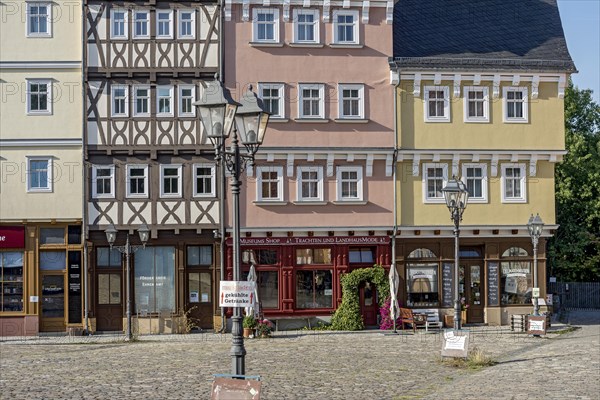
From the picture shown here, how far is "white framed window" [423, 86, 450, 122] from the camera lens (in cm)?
3944

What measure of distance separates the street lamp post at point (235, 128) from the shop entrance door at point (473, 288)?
25.4 meters

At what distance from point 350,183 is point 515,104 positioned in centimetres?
673

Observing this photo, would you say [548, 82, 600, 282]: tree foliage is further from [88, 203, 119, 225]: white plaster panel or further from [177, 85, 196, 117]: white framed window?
[88, 203, 119, 225]: white plaster panel

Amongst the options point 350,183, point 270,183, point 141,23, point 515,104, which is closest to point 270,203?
point 270,183

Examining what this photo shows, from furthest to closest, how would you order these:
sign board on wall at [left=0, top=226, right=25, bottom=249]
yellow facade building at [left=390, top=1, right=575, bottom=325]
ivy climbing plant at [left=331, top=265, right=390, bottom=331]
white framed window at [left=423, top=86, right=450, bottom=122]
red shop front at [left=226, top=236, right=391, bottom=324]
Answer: white framed window at [left=423, top=86, right=450, bottom=122], yellow facade building at [left=390, top=1, right=575, bottom=325], red shop front at [left=226, top=236, right=391, bottom=324], ivy climbing plant at [left=331, top=265, right=390, bottom=331], sign board on wall at [left=0, top=226, right=25, bottom=249]

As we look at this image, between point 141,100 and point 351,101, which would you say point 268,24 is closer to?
point 351,101

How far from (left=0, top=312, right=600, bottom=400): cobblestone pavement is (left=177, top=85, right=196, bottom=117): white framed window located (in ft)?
25.9

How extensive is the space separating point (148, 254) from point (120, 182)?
2.67 m

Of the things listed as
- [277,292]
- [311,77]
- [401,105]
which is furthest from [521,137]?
[277,292]

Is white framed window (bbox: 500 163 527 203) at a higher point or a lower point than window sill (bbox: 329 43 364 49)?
lower

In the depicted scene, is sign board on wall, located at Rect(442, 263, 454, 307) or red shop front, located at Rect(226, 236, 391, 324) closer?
red shop front, located at Rect(226, 236, 391, 324)

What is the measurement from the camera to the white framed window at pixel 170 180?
125ft

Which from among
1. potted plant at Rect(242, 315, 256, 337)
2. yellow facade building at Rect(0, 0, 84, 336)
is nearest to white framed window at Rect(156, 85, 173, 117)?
yellow facade building at Rect(0, 0, 84, 336)

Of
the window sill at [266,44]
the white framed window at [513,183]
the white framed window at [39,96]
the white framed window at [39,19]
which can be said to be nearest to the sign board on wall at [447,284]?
the white framed window at [513,183]
